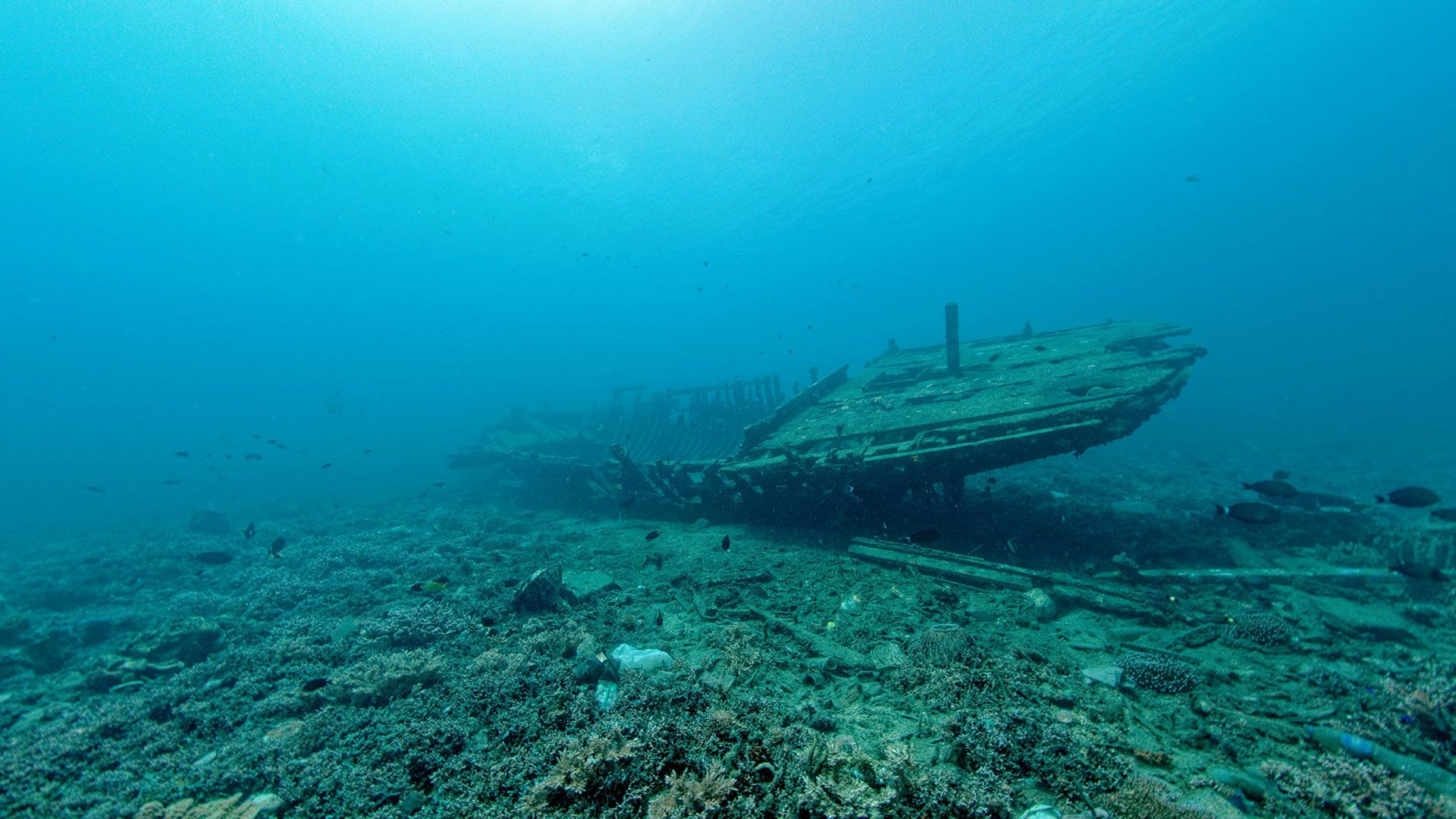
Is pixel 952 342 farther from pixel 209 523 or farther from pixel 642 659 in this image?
pixel 209 523

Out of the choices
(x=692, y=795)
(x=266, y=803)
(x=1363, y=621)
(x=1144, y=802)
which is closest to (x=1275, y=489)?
(x=1363, y=621)

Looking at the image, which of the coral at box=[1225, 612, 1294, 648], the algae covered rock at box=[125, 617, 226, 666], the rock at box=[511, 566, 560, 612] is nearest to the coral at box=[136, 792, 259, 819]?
the rock at box=[511, 566, 560, 612]

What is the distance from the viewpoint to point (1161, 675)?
5609 mm

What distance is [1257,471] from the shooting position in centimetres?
2081

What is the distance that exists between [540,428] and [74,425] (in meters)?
144

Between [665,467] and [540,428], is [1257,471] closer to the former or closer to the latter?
[665,467]

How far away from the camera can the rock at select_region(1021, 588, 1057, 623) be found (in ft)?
24.6

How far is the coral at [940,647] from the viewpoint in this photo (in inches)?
236

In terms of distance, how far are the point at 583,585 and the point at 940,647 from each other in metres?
6.91

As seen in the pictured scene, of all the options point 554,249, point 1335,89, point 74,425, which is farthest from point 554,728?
point 1335,89

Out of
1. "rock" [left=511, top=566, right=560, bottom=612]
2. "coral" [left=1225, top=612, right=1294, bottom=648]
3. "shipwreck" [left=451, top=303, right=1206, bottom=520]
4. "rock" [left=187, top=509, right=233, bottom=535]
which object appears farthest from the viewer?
"rock" [left=187, top=509, right=233, bottom=535]

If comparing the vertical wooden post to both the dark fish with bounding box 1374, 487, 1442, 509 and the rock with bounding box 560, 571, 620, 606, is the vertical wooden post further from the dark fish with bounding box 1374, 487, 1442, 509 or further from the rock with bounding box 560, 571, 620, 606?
the rock with bounding box 560, 571, 620, 606

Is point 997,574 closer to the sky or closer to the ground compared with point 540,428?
closer to the ground

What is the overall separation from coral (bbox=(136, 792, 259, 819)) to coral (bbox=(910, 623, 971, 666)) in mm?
6713
